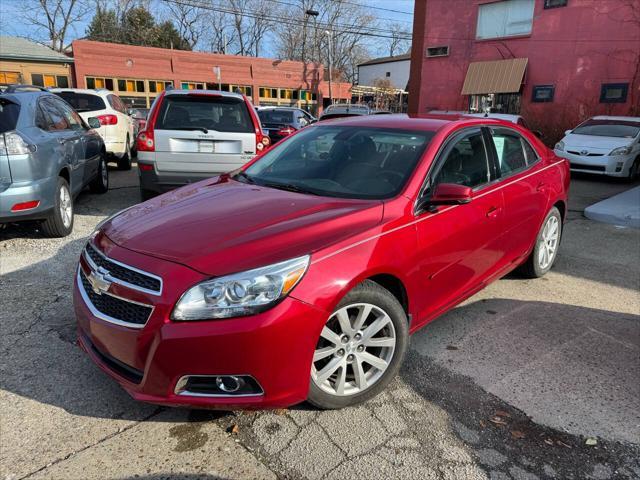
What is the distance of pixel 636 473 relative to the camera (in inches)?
91.5

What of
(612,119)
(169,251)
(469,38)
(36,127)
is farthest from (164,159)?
(469,38)

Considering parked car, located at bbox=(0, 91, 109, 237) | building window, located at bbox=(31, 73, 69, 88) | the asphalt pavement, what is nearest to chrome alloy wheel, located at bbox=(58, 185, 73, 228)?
parked car, located at bbox=(0, 91, 109, 237)

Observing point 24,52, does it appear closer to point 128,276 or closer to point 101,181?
point 101,181

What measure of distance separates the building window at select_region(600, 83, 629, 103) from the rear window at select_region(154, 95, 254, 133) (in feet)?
53.3

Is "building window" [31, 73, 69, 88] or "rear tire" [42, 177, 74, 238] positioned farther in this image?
"building window" [31, 73, 69, 88]

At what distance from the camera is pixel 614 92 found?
1748 cm

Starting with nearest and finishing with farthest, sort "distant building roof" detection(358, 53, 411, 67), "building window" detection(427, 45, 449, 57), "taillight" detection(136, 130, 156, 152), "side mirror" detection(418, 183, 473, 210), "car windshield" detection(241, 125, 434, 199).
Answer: "side mirror" detection(418, 183, 473, 210), "car windshield" detection(241, 125, 434, 199), "taillight" detection(136, 130, 156, 152), "building window" detection(427, 45, 449, 57), "distant building roof" detection(358, 53, 411, 67)

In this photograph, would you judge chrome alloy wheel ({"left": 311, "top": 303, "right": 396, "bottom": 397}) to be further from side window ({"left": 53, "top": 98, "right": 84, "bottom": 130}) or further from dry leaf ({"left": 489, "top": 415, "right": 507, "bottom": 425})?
side window ({"left": 53, "top": 98, "right": 84, "bottom": 130})

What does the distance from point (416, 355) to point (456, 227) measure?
3.03 feet

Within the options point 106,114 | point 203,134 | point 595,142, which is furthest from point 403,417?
point 595,142

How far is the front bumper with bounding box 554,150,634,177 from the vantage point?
11320 mm

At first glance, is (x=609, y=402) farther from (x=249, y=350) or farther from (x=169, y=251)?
(x=169, y=251)

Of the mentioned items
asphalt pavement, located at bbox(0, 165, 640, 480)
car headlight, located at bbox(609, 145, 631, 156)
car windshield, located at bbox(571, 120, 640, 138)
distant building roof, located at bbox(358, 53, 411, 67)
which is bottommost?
asphalt pavement, located at bbox(0, 165, 640, 480)

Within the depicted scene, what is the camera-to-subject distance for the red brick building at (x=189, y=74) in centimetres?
3241
